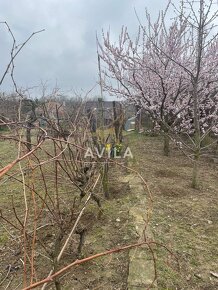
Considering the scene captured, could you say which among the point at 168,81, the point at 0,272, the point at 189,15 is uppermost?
the point at 189,15

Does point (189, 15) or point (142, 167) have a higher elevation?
point (189, 15)

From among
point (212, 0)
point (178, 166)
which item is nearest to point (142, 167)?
point (178, 166)

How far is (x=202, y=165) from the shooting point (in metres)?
8.25

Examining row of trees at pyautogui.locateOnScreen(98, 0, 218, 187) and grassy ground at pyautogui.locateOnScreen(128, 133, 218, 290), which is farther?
row of trees at pyautogui.locateOnScreen(98, 0, 218, 187)

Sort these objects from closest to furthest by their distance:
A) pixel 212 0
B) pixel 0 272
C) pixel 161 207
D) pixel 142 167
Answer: pixel 0 272, pixel 161 207, pixel 212 0, pixel 142 167

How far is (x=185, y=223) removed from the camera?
4.23 m

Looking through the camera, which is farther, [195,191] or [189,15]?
[195,191]

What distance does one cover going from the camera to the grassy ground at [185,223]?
119 inches

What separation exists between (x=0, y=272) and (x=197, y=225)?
251 centimetres

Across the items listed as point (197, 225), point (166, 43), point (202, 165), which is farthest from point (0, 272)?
point (166, 43)

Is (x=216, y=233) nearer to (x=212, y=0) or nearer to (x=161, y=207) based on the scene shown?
(x=161, y=207)

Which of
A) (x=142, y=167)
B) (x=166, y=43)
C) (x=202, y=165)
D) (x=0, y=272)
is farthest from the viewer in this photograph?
(x=166, y=43)

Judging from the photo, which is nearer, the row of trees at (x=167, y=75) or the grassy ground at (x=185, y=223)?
the grassy ground at (x=185, y=223)

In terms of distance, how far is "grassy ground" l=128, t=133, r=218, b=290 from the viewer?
3.02 metres
